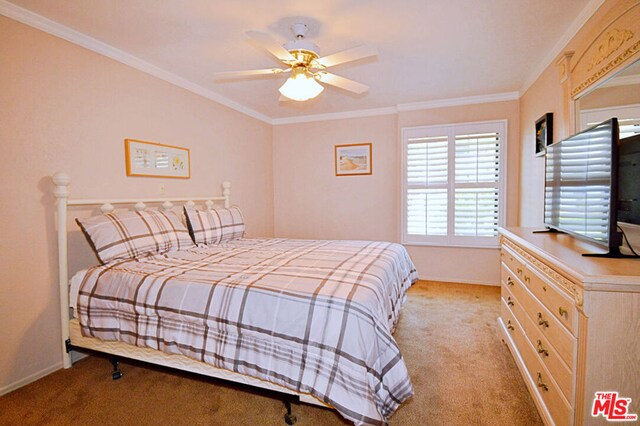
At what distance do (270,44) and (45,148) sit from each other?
5.66 feet

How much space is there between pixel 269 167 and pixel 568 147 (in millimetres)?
3860

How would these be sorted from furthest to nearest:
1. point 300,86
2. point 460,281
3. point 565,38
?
point 460,281
point 565,38
point 300,86

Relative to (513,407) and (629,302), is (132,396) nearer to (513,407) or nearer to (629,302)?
(513,407)

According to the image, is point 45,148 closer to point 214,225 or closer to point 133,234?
point 133,234

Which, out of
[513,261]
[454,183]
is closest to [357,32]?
[513,261]

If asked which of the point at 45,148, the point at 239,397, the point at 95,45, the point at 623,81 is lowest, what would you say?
the point at 239,397

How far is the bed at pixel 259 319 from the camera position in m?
1.39

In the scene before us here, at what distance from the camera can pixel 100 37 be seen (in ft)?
7.73

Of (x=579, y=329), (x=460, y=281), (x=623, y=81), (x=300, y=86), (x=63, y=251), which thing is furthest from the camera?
(x=460, y=281)

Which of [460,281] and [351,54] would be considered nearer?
[351,54]

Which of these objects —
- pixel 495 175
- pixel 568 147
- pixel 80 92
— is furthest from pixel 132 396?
pixel 495 175

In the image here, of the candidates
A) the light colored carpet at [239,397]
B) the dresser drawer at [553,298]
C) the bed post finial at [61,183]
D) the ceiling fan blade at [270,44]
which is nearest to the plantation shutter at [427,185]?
the light colored carpet at [239,397]

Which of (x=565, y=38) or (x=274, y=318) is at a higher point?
(x=565, y=38)

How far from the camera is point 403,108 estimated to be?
13.7ft
